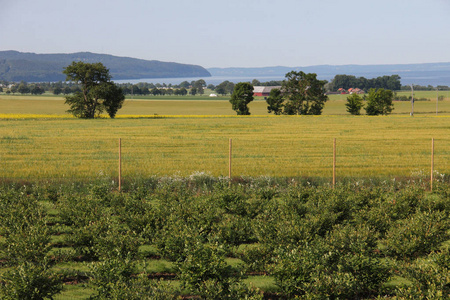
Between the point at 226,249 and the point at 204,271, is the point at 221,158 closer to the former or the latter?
the point at 226,249

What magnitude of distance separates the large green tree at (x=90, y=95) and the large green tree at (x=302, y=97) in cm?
3167

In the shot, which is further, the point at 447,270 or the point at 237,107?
the point at 237,107

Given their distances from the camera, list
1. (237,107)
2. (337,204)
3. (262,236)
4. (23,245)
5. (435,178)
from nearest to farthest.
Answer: (23,245)
(262,236)
(337,204)
(435,178)
(237,107)

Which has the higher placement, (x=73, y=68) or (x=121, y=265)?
(x=73, y=68)

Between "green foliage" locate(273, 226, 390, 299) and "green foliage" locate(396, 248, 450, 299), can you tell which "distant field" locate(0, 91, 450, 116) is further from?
"green foliage" locate(396, 248, 450, 299)

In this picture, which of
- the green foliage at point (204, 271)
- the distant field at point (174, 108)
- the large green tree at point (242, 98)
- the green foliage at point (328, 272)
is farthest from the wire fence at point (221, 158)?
the distant field at point (174, 108)

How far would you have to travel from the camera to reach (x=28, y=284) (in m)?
8.55

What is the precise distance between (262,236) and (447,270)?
13.7 ft

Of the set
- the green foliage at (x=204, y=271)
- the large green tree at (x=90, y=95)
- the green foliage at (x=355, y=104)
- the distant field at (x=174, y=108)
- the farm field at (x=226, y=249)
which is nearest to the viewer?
the farm field at (x=226, y=249)

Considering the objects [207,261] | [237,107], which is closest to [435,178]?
[207,261]

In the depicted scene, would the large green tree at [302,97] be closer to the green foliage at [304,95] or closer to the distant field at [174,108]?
the green foliage at [304,95]

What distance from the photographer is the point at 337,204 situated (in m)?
15.5

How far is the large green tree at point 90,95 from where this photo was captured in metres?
76.6

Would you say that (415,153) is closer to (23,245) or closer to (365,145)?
(365,145)
